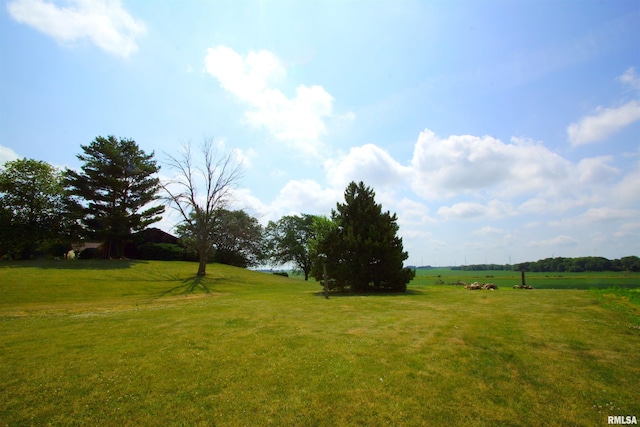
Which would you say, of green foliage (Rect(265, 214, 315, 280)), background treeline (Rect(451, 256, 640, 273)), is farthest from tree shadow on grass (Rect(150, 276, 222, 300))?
background treeline (Rect(451, 256, 640, 273))

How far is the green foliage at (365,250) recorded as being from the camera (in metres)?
25.7

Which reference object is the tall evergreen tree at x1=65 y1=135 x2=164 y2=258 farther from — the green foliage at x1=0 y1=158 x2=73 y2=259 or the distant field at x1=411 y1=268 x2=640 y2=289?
the distant field at x1=411 y1=268 x2=640 y2=289

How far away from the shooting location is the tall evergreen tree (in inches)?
1569

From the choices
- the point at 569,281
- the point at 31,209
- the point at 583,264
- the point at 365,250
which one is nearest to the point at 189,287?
the point at 365,250

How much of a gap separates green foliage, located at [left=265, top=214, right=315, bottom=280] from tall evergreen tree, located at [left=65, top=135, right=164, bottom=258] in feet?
88.0

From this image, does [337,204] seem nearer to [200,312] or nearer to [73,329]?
[200,312]

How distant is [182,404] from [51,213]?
48307 mm

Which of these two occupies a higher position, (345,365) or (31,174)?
(31,174)

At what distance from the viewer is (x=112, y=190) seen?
41.4 m

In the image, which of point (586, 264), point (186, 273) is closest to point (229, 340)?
point (186, 273)

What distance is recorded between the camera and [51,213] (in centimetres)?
3962

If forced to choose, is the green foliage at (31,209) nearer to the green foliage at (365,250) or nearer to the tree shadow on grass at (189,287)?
the tree shadow on grass at (189,287)

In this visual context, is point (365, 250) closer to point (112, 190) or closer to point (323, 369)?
point (323, 369)

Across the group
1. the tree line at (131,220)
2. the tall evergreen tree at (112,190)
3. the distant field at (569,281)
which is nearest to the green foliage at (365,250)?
the tree line at (131,220)
